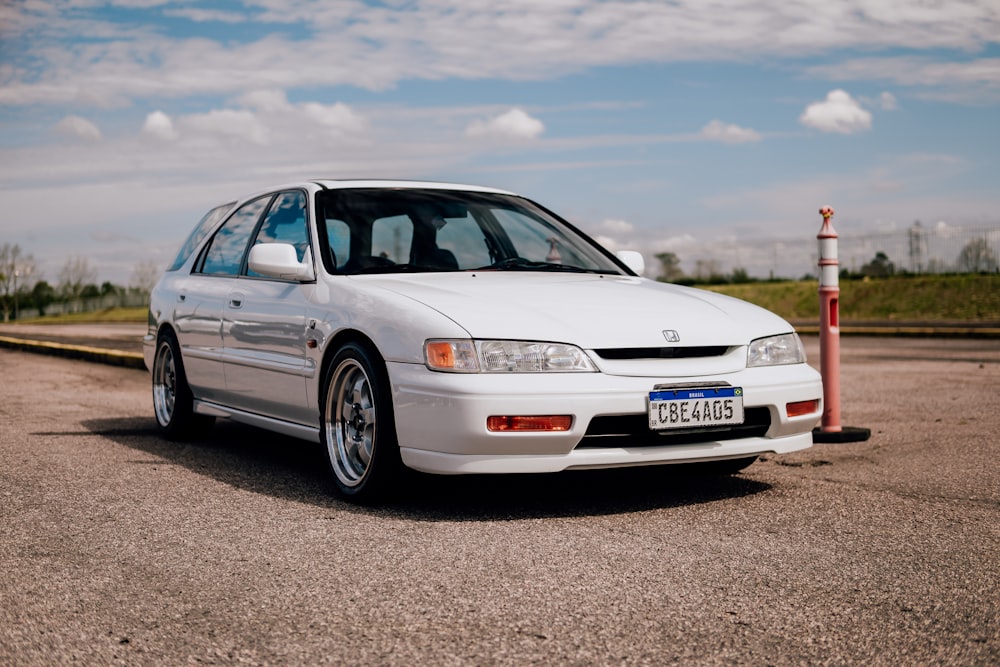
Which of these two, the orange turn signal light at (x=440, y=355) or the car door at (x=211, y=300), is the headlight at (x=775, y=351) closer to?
the orange turn signal light at (x=440, y=355)

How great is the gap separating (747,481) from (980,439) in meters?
2.00

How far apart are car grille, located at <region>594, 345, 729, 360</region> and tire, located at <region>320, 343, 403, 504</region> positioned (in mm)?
976

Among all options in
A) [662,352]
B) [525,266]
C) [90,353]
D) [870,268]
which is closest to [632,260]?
[525,266]

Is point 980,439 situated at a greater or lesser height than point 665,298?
lesser

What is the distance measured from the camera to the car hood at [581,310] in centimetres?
479

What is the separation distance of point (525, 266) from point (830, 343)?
2240 millimetres

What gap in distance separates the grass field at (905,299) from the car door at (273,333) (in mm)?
23550

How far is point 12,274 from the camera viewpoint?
101 meters

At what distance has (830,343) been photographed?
282 inches

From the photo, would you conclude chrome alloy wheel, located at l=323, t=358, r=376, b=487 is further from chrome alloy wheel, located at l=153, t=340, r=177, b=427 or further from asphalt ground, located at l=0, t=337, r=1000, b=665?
chrome alloy wheel, located at l=153, t=340, r=177, b=427

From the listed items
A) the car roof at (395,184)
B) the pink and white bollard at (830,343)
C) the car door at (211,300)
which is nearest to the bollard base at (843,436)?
the pink and white bollard at (830,343)

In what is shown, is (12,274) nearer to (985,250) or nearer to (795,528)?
(985,250)

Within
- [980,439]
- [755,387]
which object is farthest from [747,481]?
[980,439]

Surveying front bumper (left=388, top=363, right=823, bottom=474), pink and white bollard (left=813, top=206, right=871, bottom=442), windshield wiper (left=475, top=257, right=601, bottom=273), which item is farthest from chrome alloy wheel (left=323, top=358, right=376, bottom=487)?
pink and white bollard (left=813, top=206, right=871, bottom=442)
